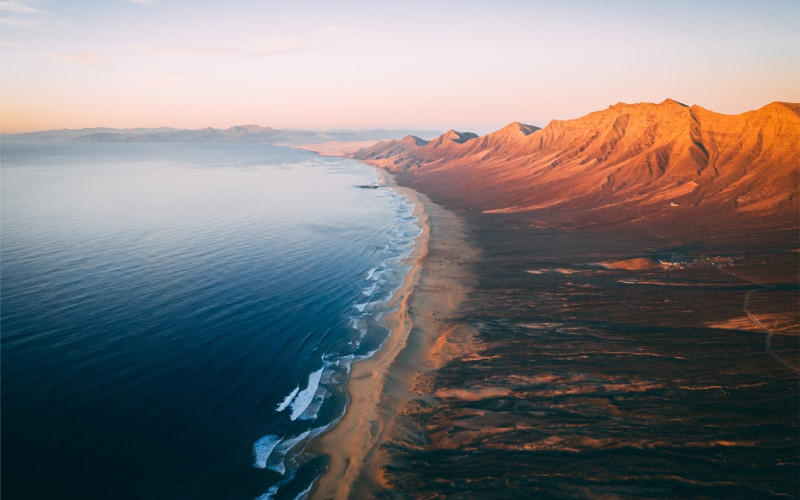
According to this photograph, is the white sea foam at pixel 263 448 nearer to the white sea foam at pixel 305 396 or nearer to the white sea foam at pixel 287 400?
the white sea foam at pixel 305 396

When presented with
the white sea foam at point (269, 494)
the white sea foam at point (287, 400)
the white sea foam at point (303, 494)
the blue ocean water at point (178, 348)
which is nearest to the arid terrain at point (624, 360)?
the white sea foam at point (303, 494)

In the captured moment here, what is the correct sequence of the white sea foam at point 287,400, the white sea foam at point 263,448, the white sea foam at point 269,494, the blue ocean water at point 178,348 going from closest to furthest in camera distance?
the white sea foam at point 269,494
the blue ocean water at point 178,348
the white sea foam at point 263,448
the white sea foam at point 287,400

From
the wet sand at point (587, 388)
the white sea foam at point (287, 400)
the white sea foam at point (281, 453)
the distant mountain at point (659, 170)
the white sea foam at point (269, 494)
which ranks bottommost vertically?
the white sea foam at point (269, 494)

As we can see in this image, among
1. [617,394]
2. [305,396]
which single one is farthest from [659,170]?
[305,396]

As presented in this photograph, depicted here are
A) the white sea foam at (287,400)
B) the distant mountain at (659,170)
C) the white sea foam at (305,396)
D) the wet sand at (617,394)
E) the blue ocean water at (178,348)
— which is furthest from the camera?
the distant mountain at (659,170)

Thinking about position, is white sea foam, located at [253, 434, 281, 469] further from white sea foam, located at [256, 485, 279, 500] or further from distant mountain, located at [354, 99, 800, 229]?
distant mountain, located at [354, 99, 800, 229]

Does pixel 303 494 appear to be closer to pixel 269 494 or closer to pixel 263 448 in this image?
pixel 269 494

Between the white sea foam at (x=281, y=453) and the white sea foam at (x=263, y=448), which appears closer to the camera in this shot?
the white sea foam at (x=281, y=453)

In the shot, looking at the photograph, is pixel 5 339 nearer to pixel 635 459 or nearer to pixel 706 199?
pixel 635 459
